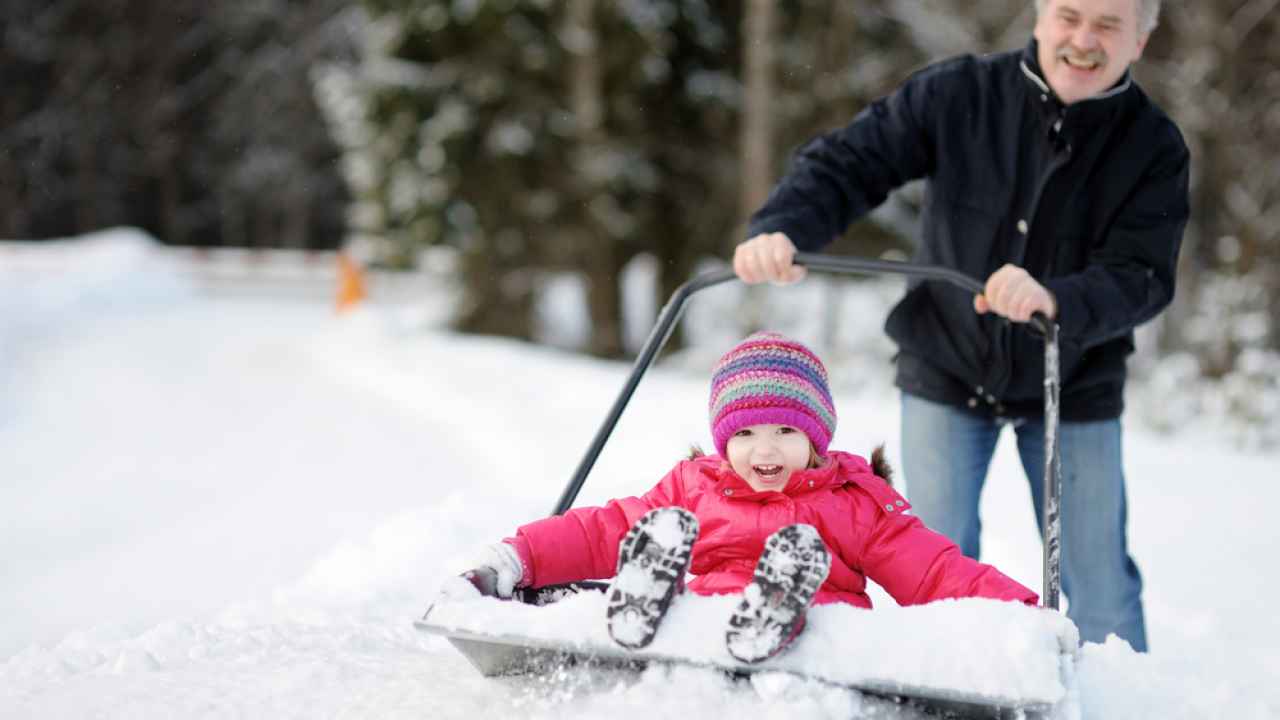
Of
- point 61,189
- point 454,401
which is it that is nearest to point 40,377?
point 454,401

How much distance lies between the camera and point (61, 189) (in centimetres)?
3062

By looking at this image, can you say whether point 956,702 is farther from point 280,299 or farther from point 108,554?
point 280,299

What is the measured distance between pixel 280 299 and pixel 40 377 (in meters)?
9.85

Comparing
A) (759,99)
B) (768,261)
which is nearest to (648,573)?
(768,261)

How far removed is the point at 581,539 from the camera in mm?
2406

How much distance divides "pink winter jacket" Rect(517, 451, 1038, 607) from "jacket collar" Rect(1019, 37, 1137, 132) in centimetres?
96

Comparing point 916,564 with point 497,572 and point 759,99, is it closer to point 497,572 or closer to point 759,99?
point 497,572

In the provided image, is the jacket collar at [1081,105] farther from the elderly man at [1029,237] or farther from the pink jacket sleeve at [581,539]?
the pink jacket sleeve at [581,539]

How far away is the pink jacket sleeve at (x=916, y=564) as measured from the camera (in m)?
2.21

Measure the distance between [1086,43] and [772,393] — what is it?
1053mm

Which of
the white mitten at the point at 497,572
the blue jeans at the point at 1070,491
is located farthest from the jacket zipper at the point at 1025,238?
the white mitten at the point at 497,572

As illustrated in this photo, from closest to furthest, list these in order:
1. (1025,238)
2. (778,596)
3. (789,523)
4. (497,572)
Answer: (778,596)
(497,572)
(789,523)
(1025,238)

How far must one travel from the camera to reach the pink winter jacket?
2.29 meters

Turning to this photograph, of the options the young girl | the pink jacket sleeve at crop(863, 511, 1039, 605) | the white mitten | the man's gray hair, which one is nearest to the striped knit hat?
Result: the young girl
